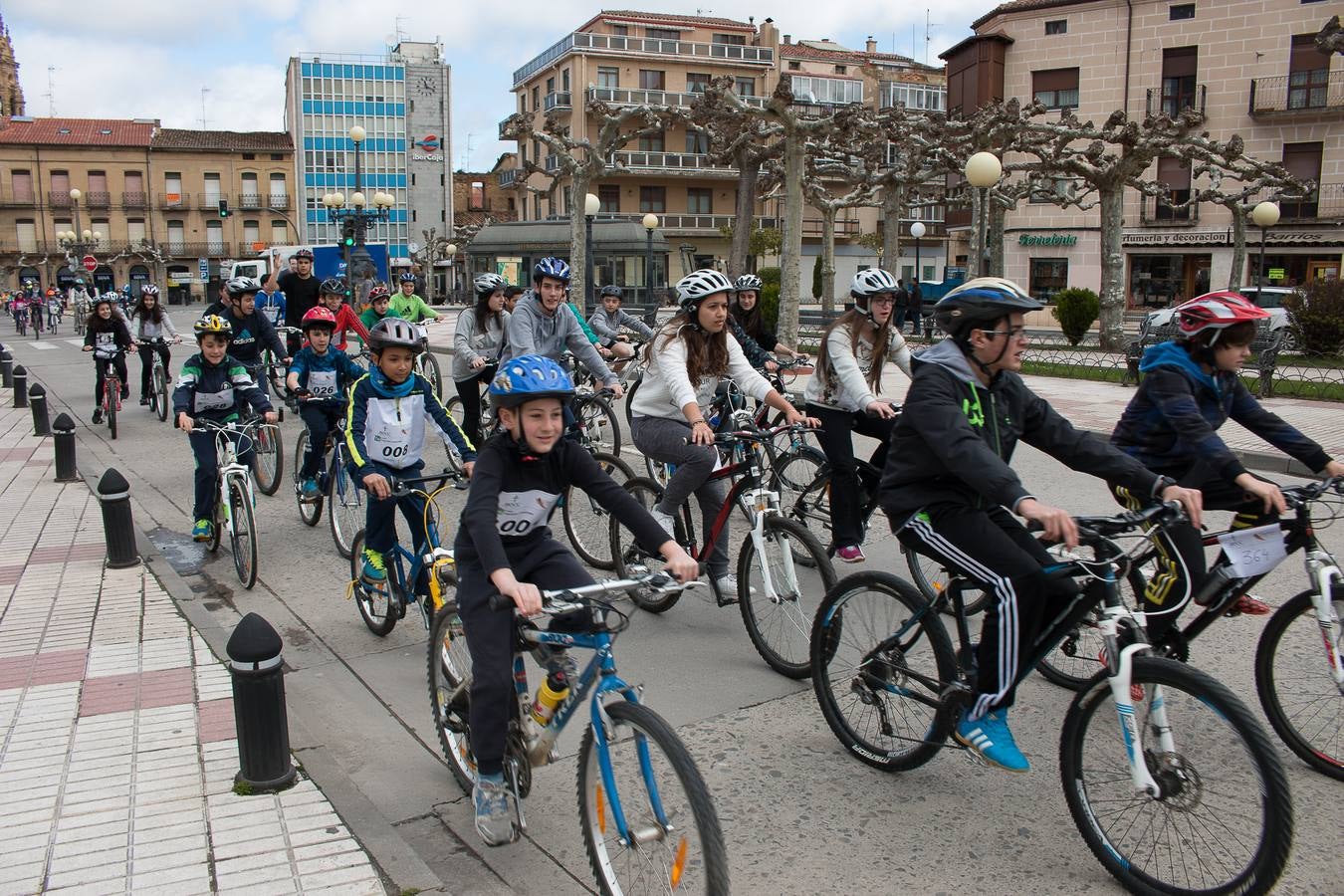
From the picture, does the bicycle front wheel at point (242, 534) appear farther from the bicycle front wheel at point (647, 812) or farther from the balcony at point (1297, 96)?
the balcony at point (1297, 96)

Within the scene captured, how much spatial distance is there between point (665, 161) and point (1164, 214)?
31.2 m

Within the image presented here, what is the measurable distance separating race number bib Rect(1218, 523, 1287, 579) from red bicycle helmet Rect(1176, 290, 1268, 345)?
0.89m

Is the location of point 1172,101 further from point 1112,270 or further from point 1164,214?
point 1112,270

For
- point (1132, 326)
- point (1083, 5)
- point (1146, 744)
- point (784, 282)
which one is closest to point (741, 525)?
point (1146, 744)

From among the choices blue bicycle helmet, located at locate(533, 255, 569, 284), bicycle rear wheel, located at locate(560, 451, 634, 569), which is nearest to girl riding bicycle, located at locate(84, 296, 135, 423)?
blue bicycle helmet, located at locate(533, 255, 569, 284)

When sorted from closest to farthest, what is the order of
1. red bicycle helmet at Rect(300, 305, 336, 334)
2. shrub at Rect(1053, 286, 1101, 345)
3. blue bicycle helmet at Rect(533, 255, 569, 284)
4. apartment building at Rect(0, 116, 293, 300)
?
blue bicycle helmet at Rect(533, 255, 569, 284)
red bicycle helmet at Rect(300, 305, 336, 334)
shrub at Rect(1053, 286, 1101, 345)
apartment building at Rect(0, 116, 293, 300)

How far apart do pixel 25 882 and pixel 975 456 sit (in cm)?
330

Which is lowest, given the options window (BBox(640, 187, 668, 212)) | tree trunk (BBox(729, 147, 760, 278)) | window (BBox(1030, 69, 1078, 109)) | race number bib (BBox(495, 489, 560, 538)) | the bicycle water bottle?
the bicycle water bottle

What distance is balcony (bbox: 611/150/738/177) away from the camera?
2516 inches

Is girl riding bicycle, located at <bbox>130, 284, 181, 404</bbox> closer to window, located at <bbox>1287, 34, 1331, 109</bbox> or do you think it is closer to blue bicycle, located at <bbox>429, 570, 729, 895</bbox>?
blue bicycle, located at <bbox>429, 570, 729, 895</bbox>

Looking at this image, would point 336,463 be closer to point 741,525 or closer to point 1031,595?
point 741,525

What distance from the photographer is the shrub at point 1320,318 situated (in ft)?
62.8

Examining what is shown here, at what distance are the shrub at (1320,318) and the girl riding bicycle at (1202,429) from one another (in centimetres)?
1716

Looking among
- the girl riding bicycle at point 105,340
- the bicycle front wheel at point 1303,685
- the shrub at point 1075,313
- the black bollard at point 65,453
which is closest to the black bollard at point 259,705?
the bicycle front wheel at point 1303,685
